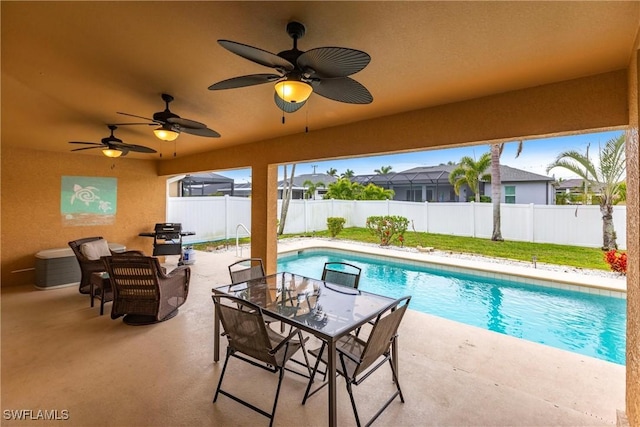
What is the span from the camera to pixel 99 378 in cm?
255

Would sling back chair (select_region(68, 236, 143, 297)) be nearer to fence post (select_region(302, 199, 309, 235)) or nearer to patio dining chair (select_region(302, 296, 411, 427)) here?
patio dining chair (select_region(302, 296, 411, 427))

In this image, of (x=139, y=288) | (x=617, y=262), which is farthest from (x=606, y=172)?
(x=139, y=288)

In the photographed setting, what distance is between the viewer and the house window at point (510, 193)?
13.8m

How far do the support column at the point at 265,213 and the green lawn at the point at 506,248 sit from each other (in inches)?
195

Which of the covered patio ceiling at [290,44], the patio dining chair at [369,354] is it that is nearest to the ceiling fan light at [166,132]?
the covered patio ceiling at [290,44]

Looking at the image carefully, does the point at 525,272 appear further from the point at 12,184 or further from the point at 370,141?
the point at 12,184

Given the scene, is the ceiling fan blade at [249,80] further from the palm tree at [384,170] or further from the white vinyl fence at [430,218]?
the palm tree at [384,170]

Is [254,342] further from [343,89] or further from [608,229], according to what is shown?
[608,229]

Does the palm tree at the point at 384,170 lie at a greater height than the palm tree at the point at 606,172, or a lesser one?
greater

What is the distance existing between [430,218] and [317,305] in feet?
31.1

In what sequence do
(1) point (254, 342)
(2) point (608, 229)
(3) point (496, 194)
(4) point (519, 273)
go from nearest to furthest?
(1) point (254, 342) < (4) point (519, 273) < (2) point (608, 229) < (3) point (496, 194)

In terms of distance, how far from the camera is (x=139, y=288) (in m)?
3.59

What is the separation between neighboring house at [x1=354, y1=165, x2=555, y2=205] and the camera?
522 inches

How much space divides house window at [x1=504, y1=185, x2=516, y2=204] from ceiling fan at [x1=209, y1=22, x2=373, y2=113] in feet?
48.4
